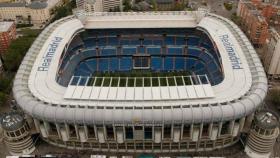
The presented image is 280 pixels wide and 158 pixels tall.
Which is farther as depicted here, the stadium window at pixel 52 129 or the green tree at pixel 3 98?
the green tree at pixel 3 98

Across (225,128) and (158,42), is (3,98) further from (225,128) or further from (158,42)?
(225,128)

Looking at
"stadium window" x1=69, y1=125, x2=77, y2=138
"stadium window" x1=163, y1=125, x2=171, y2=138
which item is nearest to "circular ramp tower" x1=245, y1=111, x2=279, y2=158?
"stadium window" x1=163, y1=125, x2=171, y2=138

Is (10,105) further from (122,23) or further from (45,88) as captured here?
(122,23)

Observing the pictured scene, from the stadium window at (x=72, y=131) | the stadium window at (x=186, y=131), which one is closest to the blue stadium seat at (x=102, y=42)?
the stadium window at (x=72, y=131)

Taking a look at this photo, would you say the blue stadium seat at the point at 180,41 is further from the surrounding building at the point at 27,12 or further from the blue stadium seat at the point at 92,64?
the surrounding building at the point at 27,12

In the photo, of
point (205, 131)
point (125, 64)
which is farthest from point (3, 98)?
point (205, 131)
